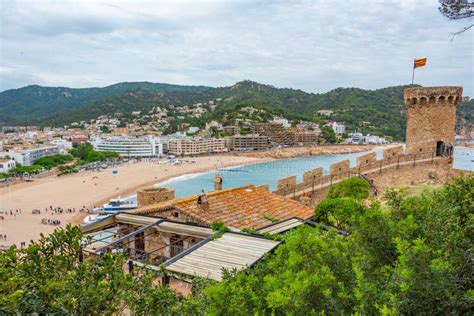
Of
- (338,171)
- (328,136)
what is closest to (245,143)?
(328,136)

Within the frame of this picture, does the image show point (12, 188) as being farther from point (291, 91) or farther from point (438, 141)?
point (291, 91)

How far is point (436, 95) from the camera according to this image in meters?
16.6

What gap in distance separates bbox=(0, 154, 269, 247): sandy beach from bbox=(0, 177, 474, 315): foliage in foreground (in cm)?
2584

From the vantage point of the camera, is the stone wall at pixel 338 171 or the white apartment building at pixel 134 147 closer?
the stone wall at pixel 338 171

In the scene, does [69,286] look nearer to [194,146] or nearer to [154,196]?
[154,196]

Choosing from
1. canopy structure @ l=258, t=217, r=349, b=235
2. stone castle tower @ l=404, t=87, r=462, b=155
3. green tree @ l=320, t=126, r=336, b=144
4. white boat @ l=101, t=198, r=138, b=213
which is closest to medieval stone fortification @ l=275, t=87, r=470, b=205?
stone castle tower @ l=404, t=87, r=462, b=155

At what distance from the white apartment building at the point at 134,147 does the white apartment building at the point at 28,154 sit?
1365 cm

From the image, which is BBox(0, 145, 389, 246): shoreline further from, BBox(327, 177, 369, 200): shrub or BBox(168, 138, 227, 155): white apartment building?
BBox(327, 177, 369, 200): shrub

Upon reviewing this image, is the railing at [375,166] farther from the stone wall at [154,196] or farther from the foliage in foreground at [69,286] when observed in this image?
the foliage in foreground at [69,286]

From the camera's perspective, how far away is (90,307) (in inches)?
120

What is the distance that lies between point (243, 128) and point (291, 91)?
320 feet

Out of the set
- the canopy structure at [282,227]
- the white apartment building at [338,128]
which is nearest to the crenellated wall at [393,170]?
the canopy structure at [282,227]

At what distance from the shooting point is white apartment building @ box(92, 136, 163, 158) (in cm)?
8810

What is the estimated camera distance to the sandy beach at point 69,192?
3014 cm
